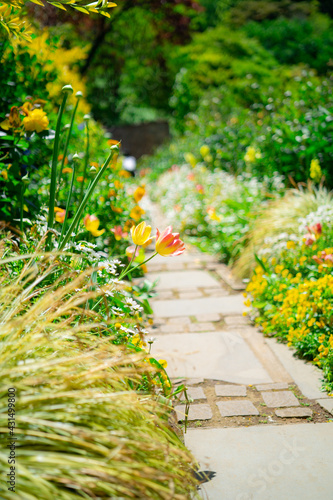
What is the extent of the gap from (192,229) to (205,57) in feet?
32.3

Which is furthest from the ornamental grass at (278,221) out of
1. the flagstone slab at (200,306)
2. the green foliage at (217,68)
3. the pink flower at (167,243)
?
the green foliage at (217,68)

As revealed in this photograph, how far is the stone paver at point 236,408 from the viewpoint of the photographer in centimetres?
204

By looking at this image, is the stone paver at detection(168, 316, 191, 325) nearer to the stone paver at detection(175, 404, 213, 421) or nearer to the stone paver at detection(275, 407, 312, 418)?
the stone paver at detection(175, 404, 213, 421)

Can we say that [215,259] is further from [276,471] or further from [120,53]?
[120,53]

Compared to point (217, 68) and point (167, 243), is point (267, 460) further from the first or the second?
point (217, 68)

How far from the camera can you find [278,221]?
12.6 feet

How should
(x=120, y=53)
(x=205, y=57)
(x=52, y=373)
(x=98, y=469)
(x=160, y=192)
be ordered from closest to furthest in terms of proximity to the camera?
(x=98, y=469), (x=52, y=373), (x=160, y=192), (x=205, y=57), (x=120, y=53)

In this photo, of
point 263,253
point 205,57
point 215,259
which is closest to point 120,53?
point 205,57

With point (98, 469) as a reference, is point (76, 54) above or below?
above

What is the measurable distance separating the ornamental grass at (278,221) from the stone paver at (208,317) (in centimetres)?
68

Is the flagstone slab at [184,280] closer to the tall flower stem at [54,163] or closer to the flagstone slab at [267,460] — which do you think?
the tall flower stem at [54,163]

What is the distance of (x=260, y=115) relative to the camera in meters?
6.93

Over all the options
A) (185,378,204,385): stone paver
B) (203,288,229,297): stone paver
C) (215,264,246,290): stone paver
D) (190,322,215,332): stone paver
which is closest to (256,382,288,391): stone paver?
(185,378,204,385): stone paver

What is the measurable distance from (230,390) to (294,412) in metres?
0.34
